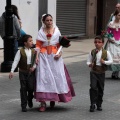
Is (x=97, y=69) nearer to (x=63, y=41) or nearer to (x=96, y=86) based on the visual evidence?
(x=96, y=86)

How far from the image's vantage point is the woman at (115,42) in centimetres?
1297

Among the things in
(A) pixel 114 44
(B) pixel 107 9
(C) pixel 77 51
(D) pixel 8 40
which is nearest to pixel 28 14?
(C) pixel 77 51

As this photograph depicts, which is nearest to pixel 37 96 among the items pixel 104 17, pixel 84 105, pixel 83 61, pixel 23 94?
pixel 23 94

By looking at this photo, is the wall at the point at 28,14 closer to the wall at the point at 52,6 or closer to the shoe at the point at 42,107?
the wall at the point at 52,6

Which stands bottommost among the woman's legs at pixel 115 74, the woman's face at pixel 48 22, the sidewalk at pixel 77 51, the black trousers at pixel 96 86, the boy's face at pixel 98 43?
the sidewalk at pixel 77 51

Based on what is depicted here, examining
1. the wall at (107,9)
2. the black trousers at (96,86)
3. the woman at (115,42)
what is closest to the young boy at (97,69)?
the black trousers at (96,86)

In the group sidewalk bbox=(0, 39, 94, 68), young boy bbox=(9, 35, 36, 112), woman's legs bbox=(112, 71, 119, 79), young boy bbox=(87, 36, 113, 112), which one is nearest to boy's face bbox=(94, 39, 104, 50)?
young boy bbox=(87, 36, 113, 112)

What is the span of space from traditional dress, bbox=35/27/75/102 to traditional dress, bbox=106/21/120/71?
4001mm

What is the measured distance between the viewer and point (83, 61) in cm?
1672

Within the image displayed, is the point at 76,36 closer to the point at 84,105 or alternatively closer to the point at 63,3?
the point at 63,3

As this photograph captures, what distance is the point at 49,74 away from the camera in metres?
9.12

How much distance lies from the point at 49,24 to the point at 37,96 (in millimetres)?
1220

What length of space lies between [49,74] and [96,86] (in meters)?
0.83

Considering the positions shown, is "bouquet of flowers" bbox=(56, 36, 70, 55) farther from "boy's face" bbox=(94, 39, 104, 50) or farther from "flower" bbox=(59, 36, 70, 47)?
"boy's face" bbox=(94, 39, 104, 50)
